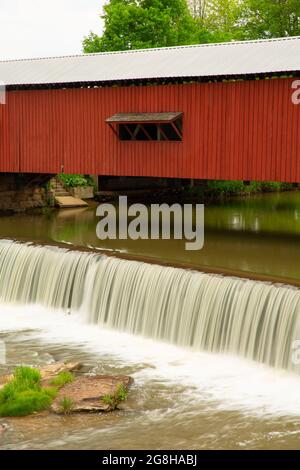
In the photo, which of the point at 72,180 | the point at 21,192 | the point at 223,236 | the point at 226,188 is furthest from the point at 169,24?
the point at 223,236

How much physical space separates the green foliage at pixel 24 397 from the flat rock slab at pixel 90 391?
18cm

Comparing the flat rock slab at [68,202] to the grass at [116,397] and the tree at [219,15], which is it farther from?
the tree at [219,15]

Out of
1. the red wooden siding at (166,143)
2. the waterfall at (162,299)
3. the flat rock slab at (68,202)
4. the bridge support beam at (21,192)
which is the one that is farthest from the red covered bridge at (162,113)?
the waterfall at (162,299)

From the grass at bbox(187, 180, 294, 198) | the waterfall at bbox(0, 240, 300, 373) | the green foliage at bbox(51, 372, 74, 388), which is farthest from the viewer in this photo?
the grass at bbox(187, 180, 294, 198)

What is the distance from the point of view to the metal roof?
20.6 m

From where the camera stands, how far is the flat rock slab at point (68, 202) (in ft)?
96.3

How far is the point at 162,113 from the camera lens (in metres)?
21.0

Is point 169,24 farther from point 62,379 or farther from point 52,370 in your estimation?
point 62,379

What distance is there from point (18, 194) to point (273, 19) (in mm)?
20938

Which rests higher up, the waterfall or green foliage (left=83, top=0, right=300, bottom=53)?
green foliage (left=83, top=0, right=300, bottom=53)

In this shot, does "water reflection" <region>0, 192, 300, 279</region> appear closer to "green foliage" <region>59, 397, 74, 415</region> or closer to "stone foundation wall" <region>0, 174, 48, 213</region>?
"stone foundation wall" <region>0, 174, 48, 213</region>

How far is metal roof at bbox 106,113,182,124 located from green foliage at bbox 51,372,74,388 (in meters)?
10.2

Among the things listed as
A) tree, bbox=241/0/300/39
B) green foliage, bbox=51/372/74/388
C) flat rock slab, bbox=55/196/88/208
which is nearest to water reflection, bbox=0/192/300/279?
flat rock slab, bbox=55/196/88/208

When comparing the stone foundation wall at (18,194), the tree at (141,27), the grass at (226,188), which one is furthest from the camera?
the tree at (141,27)
